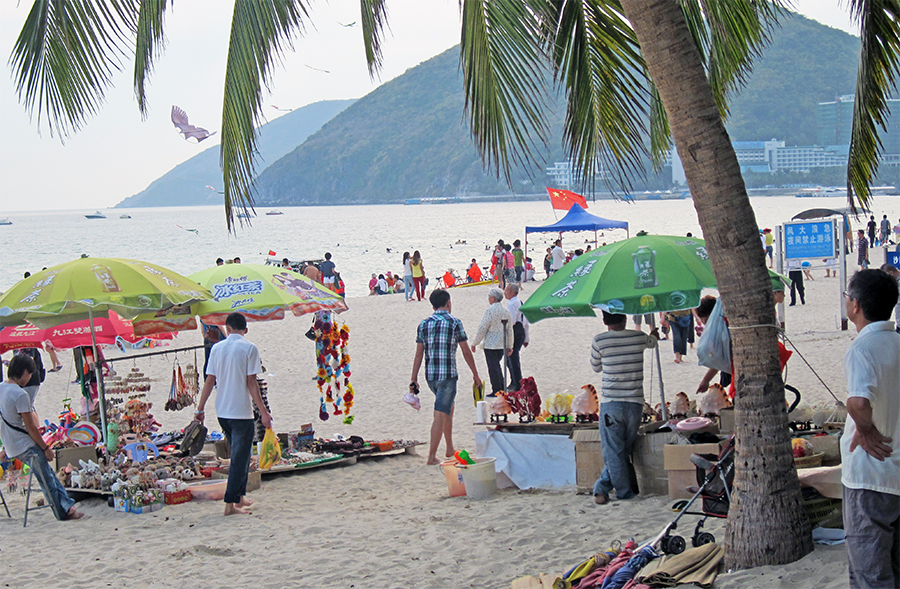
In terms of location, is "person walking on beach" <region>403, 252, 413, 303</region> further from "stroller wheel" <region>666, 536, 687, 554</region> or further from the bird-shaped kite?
"stroller wheel" <region>666, 536, 687, 554</region>

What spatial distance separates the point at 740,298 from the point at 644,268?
7.24ft

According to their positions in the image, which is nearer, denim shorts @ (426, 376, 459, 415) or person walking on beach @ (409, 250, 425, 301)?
denim shorts @ (426, 376, 459, 415)

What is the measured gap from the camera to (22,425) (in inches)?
257

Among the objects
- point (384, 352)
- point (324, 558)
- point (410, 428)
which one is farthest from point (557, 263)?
point (324, 558)

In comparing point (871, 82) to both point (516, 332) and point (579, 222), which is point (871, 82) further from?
point (579, 222)

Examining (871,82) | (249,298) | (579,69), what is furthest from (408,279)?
(579,69)

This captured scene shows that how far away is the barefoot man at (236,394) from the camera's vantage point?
642 cm

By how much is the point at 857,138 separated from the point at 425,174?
13353 centimetres

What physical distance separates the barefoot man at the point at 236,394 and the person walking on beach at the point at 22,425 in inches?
55.1

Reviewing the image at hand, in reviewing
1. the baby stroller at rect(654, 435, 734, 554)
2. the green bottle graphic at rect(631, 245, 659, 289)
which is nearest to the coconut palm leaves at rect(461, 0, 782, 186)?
the green bottle graphic at rect(631, 245, 659, 289)

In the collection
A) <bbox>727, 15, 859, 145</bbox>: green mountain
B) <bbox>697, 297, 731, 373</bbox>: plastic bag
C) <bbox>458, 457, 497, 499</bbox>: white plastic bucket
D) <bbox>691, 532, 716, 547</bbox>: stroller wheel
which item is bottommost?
<bbox>458, 457, 497, 499</bbox>: white plastic bucket

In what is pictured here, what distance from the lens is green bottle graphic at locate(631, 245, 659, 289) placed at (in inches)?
240

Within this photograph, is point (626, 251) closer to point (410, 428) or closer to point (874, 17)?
point (874, 17)

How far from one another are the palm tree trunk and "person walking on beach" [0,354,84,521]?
16.9ft
